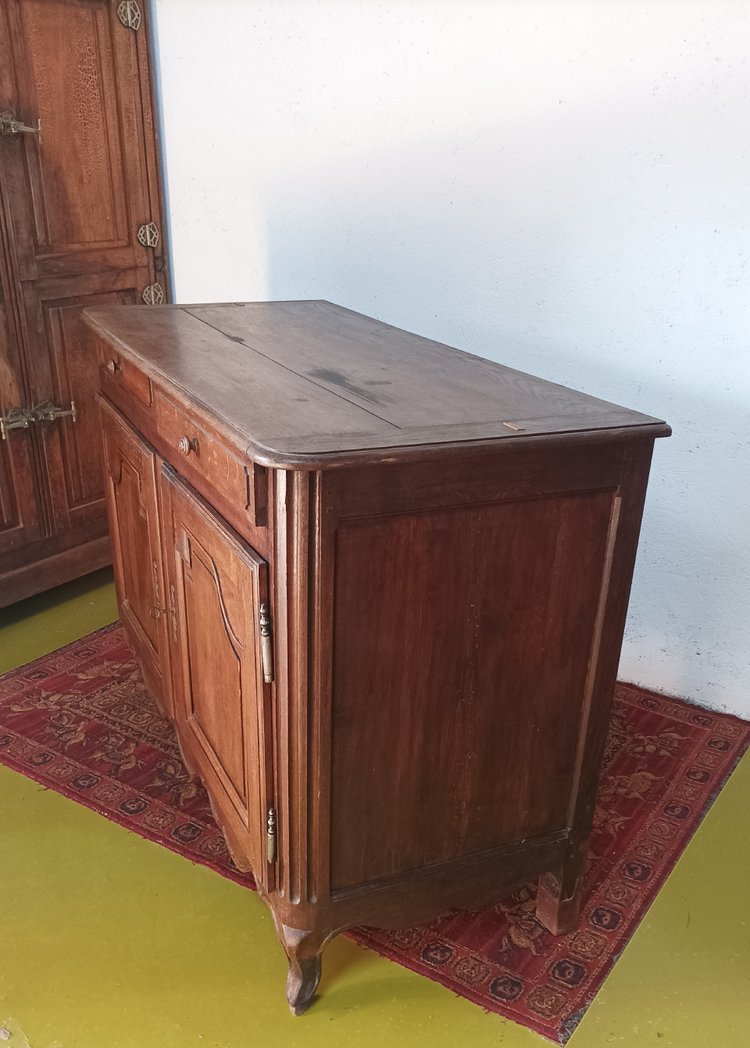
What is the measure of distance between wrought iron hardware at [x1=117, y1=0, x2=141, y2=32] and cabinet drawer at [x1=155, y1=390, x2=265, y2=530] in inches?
64.4

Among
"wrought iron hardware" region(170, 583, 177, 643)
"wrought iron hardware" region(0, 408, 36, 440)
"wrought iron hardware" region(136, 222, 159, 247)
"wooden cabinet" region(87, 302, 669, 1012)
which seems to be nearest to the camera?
"wooden cabinet" region(87, 302, 669, 1012)

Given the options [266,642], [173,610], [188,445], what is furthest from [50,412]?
[266,642]

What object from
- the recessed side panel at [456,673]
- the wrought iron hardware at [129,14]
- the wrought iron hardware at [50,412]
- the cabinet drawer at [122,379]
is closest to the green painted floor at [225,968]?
the recessed side panel at [456,673]

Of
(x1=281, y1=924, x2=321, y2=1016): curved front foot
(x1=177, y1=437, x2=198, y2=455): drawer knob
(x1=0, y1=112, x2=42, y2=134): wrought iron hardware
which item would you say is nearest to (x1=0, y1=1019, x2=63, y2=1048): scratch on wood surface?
(x1=281, y1=924, x2=321, y2=1016): curved front foot

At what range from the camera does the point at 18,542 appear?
2.78 m

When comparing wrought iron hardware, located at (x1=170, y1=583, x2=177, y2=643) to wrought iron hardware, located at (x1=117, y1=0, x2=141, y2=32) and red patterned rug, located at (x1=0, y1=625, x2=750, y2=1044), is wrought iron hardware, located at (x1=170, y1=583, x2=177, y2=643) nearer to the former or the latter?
red patterned rug, located at (x1=0, y1=625, x2=750, y2=1044)

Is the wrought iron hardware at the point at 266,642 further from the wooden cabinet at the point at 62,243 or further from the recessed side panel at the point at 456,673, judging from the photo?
the wooden cabinet at the point at 62,243

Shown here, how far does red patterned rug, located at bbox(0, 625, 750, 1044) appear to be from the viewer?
162 cm

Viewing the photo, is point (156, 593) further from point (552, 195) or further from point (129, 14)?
point (129, 14)

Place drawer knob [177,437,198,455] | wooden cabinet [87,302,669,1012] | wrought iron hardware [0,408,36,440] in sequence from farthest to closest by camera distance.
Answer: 1. wrought iron hardware [0,408,36,440]
2. drawer knob [177,437,198,455]
3. wooden cabinet [87,302,669,1012]

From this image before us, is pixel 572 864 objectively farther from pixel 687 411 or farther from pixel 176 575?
pixel 687 411

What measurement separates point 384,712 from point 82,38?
2289 mm

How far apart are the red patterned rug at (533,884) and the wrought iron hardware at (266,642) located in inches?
26.3

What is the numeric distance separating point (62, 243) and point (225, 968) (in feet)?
6.87
